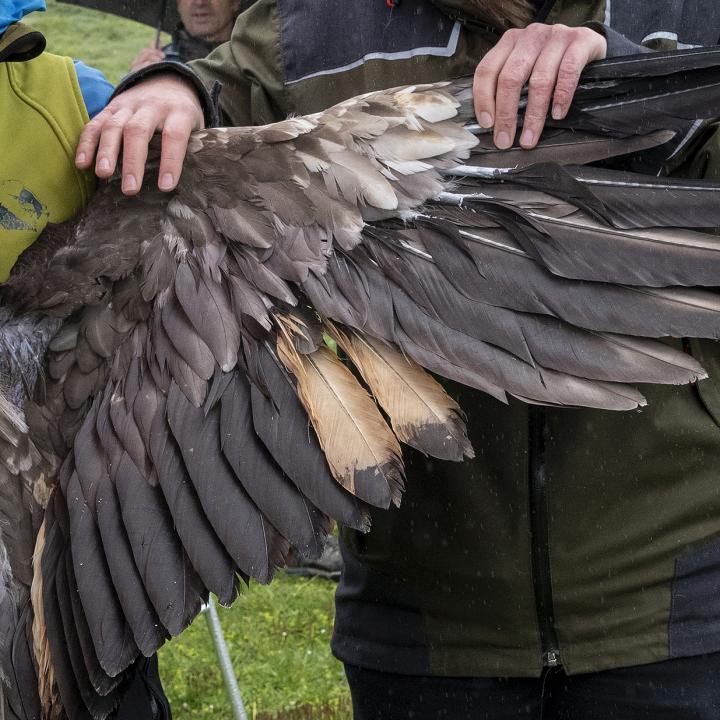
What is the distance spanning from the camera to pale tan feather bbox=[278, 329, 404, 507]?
91.5 inches

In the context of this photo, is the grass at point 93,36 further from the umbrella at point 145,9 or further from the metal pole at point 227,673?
the metal pole at point 227,673

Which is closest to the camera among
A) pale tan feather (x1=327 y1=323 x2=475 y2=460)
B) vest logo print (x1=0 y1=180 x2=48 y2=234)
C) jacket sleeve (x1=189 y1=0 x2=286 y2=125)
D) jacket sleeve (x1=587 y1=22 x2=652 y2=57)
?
pale tan feather (x1=327 y1=323 x2=475 y2=460)

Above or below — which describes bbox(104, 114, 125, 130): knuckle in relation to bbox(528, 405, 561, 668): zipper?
above

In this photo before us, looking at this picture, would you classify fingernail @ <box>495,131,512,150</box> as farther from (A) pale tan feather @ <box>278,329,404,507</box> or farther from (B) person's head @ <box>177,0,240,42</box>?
(B) person's head @ <box>177,0,240,42</box>

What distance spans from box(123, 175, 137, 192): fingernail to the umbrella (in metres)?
6.20

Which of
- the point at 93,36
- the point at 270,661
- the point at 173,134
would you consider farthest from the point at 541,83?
the point at 93,36

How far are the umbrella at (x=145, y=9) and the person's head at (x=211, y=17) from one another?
0.93 metres

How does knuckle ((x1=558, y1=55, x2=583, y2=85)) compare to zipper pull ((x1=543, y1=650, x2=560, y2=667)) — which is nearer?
knuckle ((x1=558, y1=55, x2=583, y2=85))

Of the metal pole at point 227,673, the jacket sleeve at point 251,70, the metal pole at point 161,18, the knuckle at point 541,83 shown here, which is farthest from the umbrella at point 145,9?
the knuckle at point 541,83

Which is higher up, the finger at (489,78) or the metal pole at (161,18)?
the finger at (489,78)

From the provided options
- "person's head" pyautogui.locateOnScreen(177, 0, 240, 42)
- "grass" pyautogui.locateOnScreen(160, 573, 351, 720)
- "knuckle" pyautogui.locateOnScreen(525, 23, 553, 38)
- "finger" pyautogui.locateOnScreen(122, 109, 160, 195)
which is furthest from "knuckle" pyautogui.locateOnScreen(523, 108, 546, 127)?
"person's head" pyautogui.locateOnScreen(177, 0, 240, 42)

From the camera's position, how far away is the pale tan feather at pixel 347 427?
232 cm

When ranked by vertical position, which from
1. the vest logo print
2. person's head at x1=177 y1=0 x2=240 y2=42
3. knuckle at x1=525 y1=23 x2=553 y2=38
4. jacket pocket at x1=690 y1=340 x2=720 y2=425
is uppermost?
knuckle at x1=525 y1=23 x2=553 y2=38

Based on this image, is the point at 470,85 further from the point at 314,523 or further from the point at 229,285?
the point at 314,523
